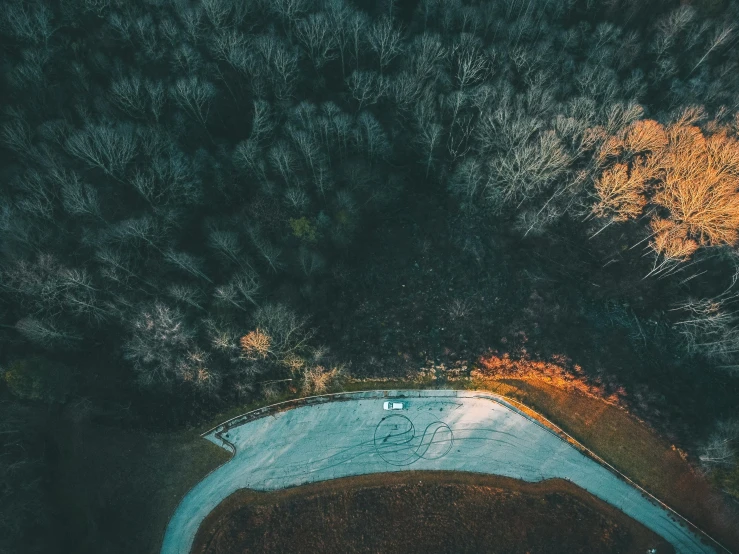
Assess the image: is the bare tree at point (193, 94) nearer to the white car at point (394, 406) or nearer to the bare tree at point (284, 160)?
the bare tree at point (284, 160)

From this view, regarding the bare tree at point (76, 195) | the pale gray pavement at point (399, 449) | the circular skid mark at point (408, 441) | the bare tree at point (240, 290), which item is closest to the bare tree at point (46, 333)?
the bare tree at point (76, 195)

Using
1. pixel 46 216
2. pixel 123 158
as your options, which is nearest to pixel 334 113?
pixel 123 158

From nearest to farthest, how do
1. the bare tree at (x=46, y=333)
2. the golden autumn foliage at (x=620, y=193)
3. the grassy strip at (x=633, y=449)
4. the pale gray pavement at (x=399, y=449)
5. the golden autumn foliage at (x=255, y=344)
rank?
the bare tree at (x=46, y=333), the grassy strip at (x=633, y=449), the golden autumn foliage at (x=255, y=344), the pale gray pavement at (x=399, y=449), the golden autumn foliage at (x=620, y=193)

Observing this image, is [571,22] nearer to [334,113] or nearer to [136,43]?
[334,113]

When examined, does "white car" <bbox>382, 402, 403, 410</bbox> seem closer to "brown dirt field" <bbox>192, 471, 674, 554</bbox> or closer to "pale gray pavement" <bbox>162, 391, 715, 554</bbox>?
"pale gray pavement" <bbox>162, 391, 715, 554</bbox>

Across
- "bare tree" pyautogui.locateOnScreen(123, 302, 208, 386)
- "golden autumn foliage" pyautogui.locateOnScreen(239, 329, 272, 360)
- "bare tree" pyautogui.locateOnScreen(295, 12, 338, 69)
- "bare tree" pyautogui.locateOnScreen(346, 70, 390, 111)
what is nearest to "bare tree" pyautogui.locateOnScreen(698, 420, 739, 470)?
"golden autumn foliage" pyautogui.locateOnScreen(239, 329, 272, 360)

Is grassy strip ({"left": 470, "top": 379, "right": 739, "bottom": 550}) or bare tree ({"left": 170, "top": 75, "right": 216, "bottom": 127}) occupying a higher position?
bare tree ({"left": 170, "top": 75, "right": 216, "bottom": 127})
